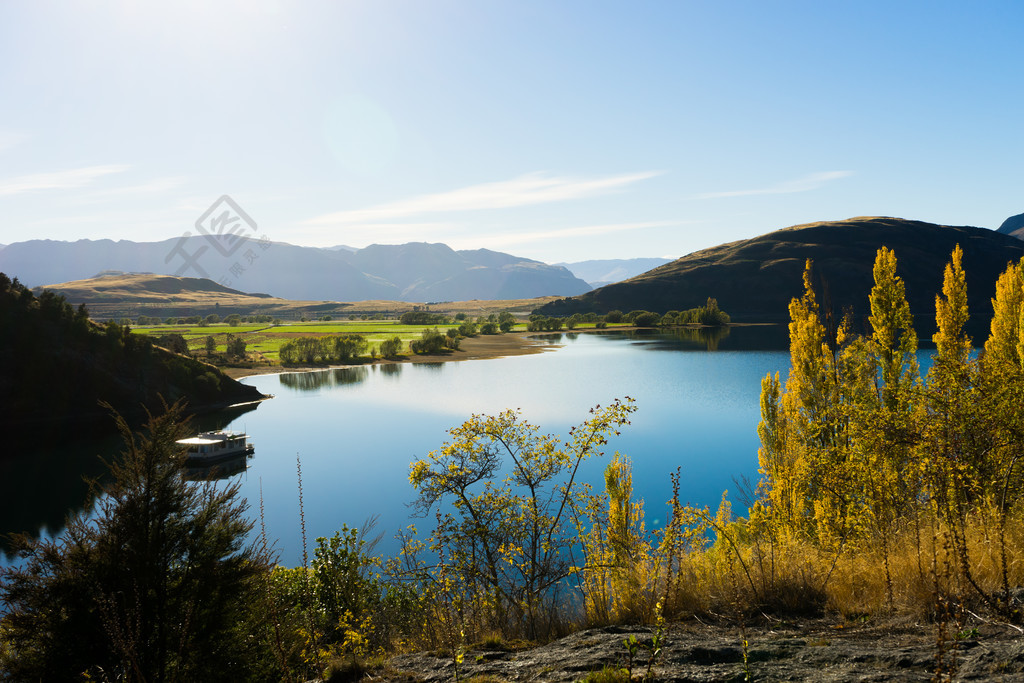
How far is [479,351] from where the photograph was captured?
11150cm

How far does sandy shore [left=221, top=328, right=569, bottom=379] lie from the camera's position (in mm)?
88425

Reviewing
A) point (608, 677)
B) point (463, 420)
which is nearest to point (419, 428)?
point (463, 420)

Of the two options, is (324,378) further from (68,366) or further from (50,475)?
(50,475)

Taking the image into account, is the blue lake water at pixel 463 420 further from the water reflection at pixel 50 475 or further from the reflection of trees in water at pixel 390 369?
the water reflection at pixel 50 475

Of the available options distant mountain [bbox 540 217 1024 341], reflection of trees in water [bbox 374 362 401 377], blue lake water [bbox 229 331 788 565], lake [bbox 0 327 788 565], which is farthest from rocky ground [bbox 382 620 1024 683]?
distant mountain [bbox 540 217 1024 341]

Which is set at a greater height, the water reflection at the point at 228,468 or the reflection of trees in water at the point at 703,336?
the reflection of trees in water at the point at 703,336

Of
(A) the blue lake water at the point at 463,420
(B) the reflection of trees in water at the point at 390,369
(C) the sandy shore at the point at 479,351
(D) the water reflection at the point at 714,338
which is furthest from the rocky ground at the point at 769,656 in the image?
(D) the water reflection at the point at 714,338

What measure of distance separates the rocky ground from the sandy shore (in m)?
84.0

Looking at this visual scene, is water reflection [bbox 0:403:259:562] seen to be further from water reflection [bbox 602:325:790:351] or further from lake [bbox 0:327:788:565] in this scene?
water reflection [bbox 602:325:790:351]

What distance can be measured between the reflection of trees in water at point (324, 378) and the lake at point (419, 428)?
0.28 metres

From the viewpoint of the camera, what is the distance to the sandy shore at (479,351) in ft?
290

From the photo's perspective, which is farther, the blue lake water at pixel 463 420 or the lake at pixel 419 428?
the blue lake water at pixel 463 420

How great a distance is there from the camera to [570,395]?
61.4m

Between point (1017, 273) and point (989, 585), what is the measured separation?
65.9ft
